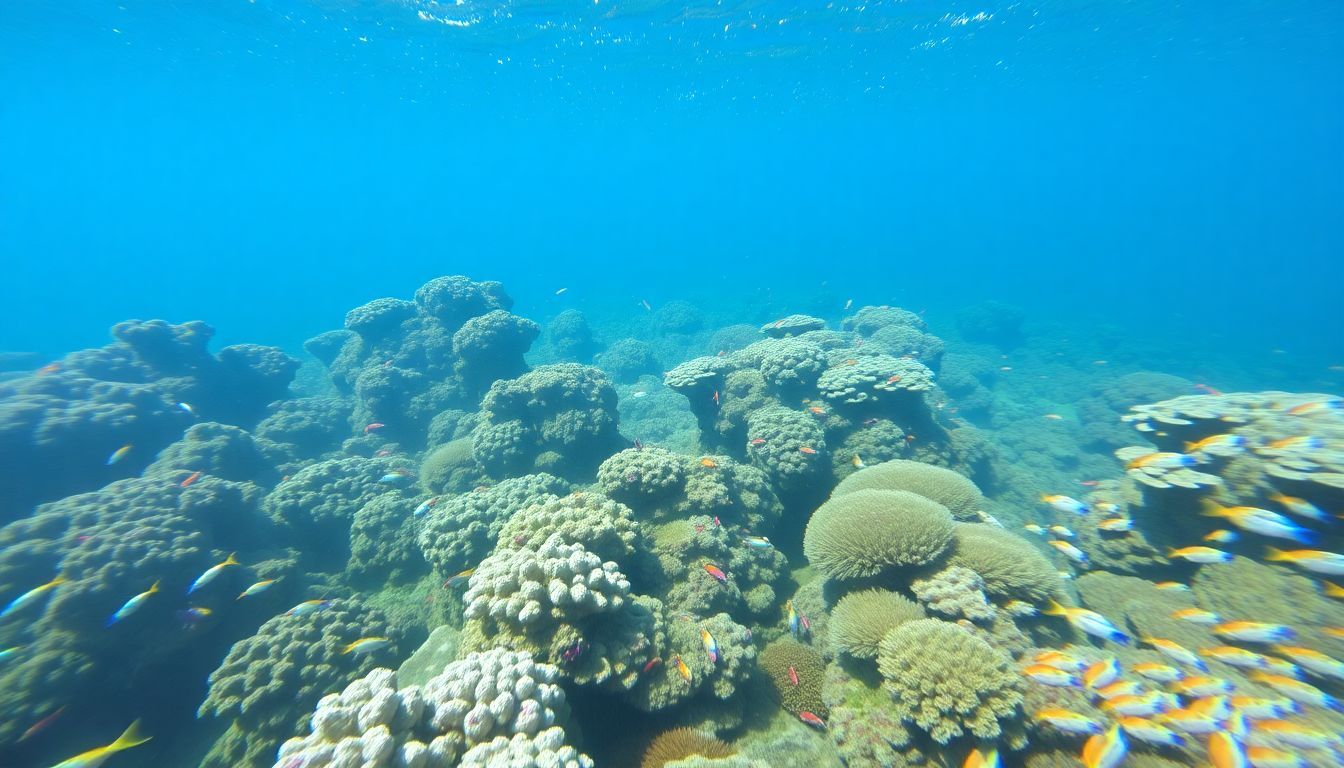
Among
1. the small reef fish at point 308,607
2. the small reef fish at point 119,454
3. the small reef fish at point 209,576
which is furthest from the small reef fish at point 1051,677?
Result: the small reef fish at point 119,454

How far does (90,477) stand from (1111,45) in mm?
58778

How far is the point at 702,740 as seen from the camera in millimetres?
4207

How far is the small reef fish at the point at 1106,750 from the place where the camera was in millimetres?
3094

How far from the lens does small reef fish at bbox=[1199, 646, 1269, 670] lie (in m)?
4.03

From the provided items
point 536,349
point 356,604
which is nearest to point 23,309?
point 536,349

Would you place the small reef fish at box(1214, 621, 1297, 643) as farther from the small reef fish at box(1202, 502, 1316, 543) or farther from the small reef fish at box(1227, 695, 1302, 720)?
the small reef fish at box(1202, 502, 1316, 543)

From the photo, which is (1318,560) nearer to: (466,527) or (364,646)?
(466,527)

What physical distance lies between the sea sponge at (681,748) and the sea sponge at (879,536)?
2094mm

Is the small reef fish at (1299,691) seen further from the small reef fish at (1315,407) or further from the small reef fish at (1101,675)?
the small reef fish at (1315,407)

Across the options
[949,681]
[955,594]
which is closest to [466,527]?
[949,681]

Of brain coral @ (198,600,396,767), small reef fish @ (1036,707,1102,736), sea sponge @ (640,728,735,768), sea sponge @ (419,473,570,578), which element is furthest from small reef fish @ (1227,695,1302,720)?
brain coral @ (198,600,396,767)

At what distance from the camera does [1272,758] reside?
3041 mm

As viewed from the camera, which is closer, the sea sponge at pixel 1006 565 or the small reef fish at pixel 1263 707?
the small reef fish at pixel 1263 707

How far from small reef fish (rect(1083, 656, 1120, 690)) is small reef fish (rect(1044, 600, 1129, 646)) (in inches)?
25.4
